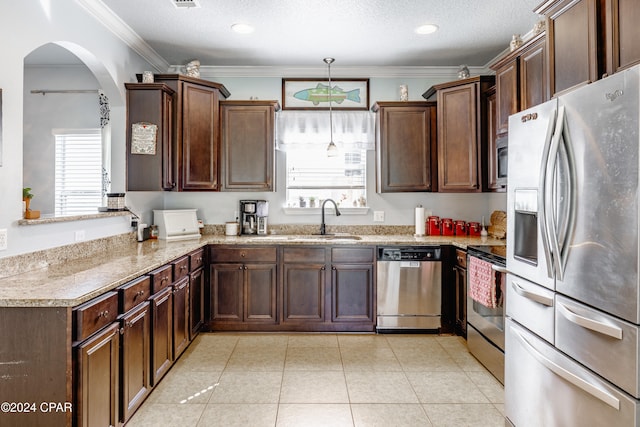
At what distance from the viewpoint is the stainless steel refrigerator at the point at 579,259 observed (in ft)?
4.37

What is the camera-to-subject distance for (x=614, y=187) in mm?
1382

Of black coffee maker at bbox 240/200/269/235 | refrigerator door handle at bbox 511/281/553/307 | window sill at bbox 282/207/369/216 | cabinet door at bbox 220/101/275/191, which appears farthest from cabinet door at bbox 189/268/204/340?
refrigerator door handle at bbox 511/281/553/307

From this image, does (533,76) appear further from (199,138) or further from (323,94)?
(199,138)

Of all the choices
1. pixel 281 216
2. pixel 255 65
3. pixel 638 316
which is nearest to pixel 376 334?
pixel 281 216

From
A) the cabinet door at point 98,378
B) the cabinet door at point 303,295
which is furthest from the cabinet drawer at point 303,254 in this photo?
the cabinet door at point 98,378

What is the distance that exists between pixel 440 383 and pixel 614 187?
1.89 metres

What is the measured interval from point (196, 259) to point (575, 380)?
2850 millimetres

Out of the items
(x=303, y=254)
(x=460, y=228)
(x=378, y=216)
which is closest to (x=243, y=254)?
(x=303, y=254)

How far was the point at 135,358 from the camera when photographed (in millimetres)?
2211

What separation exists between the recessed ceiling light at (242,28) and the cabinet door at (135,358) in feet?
7.85

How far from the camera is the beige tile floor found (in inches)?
90.0

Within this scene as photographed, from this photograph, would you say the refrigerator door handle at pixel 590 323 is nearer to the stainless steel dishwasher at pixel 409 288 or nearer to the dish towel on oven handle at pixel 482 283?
the dish towel on oven handle at pixel 482 283

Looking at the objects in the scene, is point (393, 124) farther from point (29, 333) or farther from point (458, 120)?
point (29, 333)

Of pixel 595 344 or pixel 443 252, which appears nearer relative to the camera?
pixel 595 344
